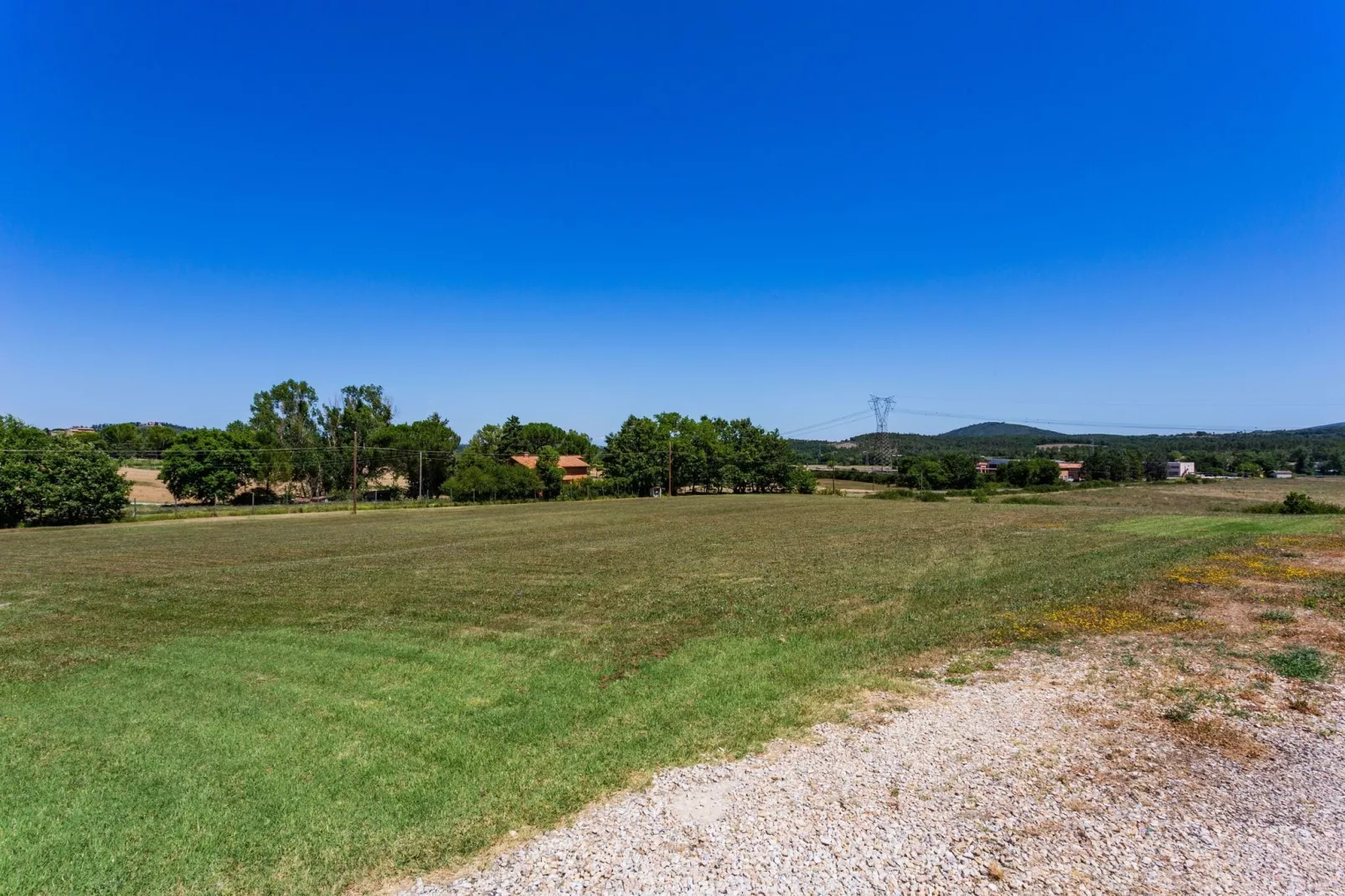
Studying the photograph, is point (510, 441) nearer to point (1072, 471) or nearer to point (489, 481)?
point (489, 481)

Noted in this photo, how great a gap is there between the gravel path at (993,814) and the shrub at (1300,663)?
937mm

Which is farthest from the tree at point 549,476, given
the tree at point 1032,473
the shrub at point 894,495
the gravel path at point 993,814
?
the tree at point 1032,473

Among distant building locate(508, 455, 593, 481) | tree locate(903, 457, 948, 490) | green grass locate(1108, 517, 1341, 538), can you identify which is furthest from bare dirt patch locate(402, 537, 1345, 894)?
tree locate(903, 457, 948, 490)

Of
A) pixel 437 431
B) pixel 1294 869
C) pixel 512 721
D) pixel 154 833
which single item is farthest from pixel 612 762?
pixel 437 431

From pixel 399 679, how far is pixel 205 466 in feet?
245

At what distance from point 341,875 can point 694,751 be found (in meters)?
3.56

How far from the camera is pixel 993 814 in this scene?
17.5 ft

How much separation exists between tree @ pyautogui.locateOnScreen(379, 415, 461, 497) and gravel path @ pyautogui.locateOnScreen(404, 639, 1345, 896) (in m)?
80.3

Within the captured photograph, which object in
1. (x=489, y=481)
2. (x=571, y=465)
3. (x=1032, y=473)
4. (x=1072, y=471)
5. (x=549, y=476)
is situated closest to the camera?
(x=489, y=481)

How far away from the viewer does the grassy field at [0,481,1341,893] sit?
5395mm

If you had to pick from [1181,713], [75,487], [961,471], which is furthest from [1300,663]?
[961,471]

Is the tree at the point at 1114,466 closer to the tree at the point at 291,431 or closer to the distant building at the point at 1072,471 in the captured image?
the distant building at the point at 1072,471

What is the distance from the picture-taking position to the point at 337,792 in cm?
605

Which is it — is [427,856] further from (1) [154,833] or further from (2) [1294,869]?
(2) [1294,869]
